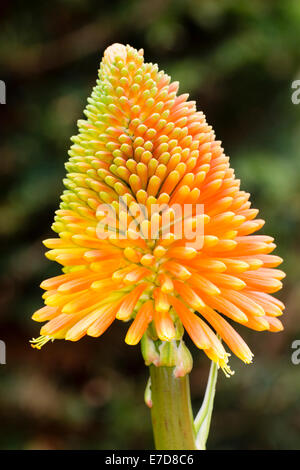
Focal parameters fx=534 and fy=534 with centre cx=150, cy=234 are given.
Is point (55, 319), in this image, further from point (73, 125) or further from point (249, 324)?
point (73, 125)

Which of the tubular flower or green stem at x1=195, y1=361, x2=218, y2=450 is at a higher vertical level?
the tubular flower

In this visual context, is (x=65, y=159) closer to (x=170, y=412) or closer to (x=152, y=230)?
(x=152, y=230)

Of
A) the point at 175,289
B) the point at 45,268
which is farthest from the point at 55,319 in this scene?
the point at 45,268

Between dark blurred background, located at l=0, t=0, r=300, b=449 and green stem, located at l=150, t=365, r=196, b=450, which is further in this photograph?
dark blurred background, located at l=0, t=0, r=300, b=449

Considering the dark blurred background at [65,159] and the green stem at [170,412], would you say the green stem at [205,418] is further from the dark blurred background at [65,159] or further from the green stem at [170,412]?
the dark blurred background at [65,159]

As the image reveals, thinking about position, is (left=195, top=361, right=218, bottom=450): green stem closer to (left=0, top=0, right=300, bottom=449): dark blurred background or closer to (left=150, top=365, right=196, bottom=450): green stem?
(left=150, top=365, right=196, bottom=450): green stem

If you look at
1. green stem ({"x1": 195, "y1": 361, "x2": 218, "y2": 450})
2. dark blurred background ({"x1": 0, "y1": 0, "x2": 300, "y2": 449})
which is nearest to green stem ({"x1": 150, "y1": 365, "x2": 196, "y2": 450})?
green stem ({"x1": 195, "y1": 361, "x2": 218, "y2": 450})

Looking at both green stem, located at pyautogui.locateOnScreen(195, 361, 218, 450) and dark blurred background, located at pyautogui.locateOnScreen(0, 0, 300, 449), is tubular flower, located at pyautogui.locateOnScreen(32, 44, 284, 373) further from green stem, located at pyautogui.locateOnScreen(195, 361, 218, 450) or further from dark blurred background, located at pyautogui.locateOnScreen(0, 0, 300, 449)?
dark blurred background, located at pyautogui.locateOnScreen(0, 0, 300, 449)
